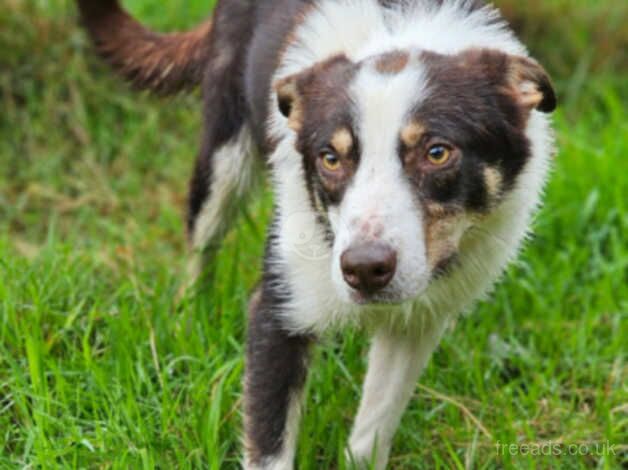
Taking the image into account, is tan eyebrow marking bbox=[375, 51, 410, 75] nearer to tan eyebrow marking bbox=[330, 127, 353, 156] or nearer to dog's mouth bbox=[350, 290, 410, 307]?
tan eyebrow marking bbox=[330, 127, 353, 156]

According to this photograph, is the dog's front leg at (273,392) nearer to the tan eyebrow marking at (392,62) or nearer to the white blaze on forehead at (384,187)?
the white blaze on forehead at (384,187)

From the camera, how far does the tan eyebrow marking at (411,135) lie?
3184 mm

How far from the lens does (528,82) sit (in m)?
3.45

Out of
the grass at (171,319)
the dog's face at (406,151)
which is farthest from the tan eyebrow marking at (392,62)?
the grass at (171,319)

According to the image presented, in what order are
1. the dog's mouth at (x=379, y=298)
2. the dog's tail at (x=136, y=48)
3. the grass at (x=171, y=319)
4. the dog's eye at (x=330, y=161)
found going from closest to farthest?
the dog's mouth at (x=379, y=298)
the dog's eye at (x=330, y=161)
the grass at (x=171, y=319)
the dog's tail at (x=136, y=48)

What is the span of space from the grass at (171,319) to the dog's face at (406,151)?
2.65 feet

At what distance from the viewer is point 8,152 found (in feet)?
20.9

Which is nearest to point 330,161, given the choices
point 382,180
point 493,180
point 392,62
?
point 382,180

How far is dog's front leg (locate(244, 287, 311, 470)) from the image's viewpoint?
11.9ft

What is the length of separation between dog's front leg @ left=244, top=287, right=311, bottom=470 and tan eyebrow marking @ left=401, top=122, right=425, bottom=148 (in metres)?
0.79

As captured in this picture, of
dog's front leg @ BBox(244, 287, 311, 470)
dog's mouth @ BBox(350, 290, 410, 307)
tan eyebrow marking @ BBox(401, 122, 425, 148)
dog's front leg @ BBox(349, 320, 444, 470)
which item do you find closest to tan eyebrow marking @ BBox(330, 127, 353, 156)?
tan eyebrow marking @ BBox(401, 122, 425, 148)

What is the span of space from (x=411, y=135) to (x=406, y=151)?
0.05 meters

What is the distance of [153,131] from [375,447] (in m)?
3.40

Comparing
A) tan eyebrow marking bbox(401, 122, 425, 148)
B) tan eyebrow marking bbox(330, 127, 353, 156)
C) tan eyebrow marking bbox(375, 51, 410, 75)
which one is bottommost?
tan eyebrow marking bbox(330, 127, 353, 156)
